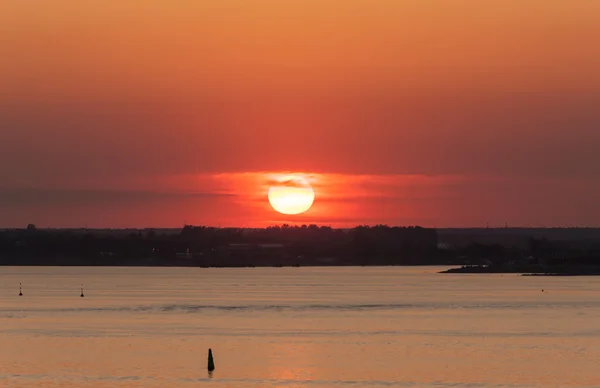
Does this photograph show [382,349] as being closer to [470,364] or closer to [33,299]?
[470,364]

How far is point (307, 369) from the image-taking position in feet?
221

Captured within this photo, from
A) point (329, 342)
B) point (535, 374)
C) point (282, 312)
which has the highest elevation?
point (282, 312)

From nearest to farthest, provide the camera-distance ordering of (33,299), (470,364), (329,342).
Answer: (470,364) → (329,342) → (33,299)

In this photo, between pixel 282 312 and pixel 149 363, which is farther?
pixel 282 312

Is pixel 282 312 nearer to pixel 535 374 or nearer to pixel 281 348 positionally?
pixel 281 348

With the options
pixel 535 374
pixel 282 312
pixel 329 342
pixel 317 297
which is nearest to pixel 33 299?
pixel 317 297

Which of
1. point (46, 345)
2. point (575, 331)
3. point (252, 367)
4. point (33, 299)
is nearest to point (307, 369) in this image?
point (252, 367)

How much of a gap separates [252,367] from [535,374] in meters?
15.2

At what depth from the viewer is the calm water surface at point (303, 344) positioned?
207 ft

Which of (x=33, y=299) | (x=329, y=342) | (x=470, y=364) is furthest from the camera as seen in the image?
(x=33, y=299)

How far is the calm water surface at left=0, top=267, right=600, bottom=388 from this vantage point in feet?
207

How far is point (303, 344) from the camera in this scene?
8275 cm

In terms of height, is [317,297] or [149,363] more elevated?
[317,297]

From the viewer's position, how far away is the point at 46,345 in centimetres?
8175
